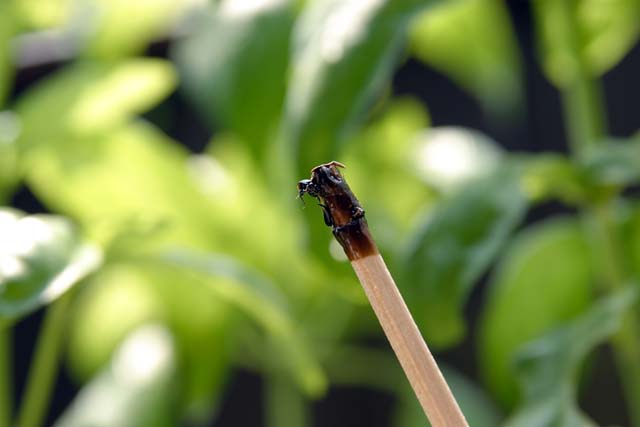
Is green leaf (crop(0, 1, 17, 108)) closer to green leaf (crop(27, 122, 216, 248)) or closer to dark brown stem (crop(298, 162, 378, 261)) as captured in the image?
green leaf (crop(27, 122, 216, 248))

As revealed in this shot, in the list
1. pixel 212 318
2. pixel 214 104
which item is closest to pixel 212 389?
pixel 212 318

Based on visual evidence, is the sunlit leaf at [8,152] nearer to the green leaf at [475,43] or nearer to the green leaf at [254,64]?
the green leaf at [254,64]

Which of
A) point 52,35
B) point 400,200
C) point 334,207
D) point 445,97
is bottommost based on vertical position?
point 334,207

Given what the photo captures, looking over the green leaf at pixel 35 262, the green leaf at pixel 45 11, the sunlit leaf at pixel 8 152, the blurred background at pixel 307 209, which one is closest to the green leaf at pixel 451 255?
the blurred background at pixel 307 209

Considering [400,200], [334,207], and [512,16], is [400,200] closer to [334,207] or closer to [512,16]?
[512,16]

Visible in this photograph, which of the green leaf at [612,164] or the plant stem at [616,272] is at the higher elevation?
the green leaf at [612,164]

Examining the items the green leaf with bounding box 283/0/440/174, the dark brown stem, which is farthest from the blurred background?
the dark brown stem

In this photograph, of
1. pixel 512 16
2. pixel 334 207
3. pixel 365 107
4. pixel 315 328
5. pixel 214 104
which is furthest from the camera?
pixel 512 16
